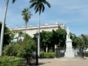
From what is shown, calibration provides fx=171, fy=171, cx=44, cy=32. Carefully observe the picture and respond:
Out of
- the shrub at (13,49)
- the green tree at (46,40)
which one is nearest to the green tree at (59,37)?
the green tree at (46,40)

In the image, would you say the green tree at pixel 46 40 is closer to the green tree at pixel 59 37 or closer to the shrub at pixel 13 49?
the green tree at pixel 59 37

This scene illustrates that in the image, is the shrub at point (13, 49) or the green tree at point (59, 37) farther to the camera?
the green tree at point (59, 37)

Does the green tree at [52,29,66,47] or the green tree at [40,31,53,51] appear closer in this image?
the green tree at [40,31,53,51]

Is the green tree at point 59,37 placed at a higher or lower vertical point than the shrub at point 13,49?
higher

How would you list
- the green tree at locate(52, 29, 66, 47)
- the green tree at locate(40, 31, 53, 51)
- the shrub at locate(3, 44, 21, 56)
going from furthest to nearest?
the green tree at locate(52, 29, 66, 47) → the green tree at locate(40, 31, 53, 51) → the shrub at locate(3, 44, 21, 56)

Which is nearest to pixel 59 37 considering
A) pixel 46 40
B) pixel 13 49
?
pixel 46 40

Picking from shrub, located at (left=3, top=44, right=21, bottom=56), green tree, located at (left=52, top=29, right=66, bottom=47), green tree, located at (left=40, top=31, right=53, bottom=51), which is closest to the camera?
shrub, located at (left=3, top=44, right=21, bottom=56)

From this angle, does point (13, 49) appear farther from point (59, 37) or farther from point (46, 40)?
point (59, 37)

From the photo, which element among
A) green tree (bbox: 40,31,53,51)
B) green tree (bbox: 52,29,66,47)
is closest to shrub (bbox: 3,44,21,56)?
green tree (bbox: 40,31,53,51)

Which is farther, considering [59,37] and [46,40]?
[59,37]

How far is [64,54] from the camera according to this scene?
117 feet

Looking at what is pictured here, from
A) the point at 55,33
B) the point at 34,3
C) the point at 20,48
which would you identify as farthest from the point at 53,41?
the point at 20,48

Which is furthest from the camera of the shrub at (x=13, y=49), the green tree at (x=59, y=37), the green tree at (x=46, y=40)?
the green tree at (x=59, y=37)

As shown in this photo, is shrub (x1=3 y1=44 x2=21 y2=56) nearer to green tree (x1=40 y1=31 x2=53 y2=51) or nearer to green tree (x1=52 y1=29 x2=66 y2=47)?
green tree (x1=40 y1=31 x2=53 y2=51)
